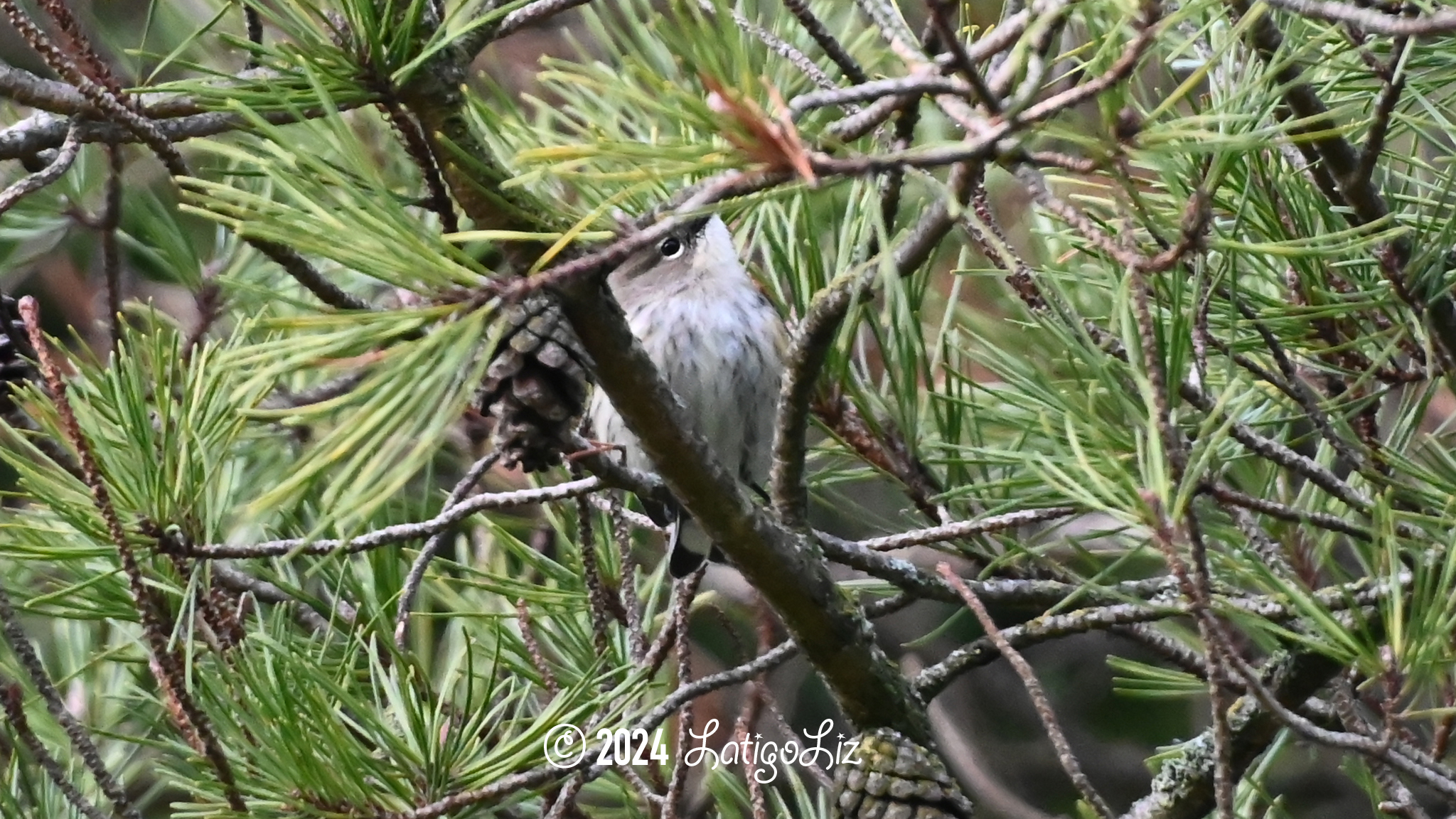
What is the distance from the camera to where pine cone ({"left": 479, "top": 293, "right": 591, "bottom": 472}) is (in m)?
0.86

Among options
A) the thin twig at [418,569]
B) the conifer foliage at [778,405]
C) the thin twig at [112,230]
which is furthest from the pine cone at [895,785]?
the thin twig at [112,230]

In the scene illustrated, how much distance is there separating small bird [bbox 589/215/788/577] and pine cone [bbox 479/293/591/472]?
1.08 m

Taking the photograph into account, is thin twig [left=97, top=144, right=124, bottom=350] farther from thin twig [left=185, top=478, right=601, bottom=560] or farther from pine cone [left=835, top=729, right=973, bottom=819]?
pine cone [left=835, top=729, right=973, bottom=819]

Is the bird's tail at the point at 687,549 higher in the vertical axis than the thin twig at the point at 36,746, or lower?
lower

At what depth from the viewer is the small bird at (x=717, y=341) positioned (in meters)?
1.99

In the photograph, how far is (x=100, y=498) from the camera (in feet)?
3.12

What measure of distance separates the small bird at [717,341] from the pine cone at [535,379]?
1077 mm

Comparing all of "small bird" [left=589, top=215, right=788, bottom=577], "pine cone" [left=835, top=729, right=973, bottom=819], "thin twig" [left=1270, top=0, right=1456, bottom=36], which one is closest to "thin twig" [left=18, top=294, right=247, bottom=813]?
"pine cone" [left=835, top=729, right=973, bottom=819]

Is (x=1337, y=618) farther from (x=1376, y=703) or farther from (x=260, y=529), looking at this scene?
(x=260, y=529)

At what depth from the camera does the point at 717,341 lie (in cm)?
199

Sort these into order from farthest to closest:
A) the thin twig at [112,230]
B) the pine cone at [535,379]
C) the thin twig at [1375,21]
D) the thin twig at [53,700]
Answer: the thin twig at [112,230], the thin twig at [53,700], the pine cone at [535,379], the thin twig at [1375,21]

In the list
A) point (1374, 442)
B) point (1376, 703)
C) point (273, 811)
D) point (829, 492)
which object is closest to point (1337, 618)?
point (1374, 442)

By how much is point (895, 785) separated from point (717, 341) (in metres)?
0.92

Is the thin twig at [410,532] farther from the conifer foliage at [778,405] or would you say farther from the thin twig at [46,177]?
the thin twig at [46,177]
